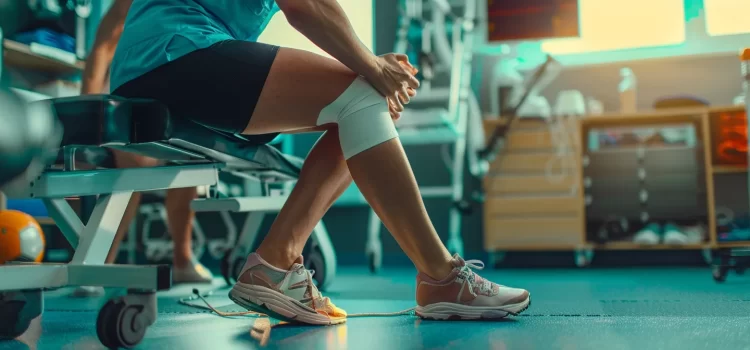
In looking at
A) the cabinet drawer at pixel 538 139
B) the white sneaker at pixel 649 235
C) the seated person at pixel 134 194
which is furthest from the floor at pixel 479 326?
the cabinet drawer at pixel 538 139

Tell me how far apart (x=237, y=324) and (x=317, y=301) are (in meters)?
0.17

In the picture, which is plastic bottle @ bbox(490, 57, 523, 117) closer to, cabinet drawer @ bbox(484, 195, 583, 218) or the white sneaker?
cabinet drawer @ bbox(484, 195, 583, 218)

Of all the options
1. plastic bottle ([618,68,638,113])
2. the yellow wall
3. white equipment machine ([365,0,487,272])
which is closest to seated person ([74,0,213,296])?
the yellow wall

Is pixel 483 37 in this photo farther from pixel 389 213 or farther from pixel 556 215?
pixel 389 213

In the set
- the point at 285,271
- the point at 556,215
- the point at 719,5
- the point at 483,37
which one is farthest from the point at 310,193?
the point at 719,5

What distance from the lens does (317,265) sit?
6.35 feet

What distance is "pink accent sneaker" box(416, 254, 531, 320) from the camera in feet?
3.72

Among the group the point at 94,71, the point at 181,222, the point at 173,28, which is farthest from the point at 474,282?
the point at 181,222

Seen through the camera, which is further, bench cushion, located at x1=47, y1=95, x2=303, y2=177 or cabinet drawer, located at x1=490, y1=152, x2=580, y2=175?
cabinet drawer, located at x1=490, y1=152, x2=580, y2=175

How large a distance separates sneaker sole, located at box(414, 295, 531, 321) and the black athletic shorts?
1.58 feet

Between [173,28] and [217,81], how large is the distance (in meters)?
0.14

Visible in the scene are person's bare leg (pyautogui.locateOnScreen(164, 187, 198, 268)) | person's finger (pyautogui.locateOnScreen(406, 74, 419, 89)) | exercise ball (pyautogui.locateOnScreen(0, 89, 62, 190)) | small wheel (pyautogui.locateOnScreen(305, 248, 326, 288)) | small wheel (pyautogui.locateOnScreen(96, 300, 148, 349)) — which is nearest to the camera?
exercise ball (pyautogui.locateOnScreen(0, 89, 62, 190))

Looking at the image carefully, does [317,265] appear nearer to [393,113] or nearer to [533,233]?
[393,113]

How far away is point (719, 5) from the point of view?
10.3 ft
